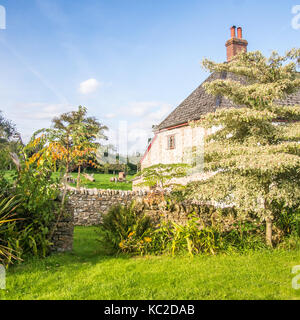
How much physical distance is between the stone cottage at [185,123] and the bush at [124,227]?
9435 millimetres

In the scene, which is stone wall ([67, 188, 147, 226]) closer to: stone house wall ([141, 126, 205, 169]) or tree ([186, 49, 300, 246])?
tree ([186, 49, 300, 246])

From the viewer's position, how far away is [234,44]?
61.9 feet

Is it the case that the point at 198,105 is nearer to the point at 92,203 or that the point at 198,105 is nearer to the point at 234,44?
the point at 234,44

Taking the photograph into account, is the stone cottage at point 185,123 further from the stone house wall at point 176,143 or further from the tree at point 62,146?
the tree at point 62,146

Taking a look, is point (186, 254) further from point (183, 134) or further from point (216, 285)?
point (183, 134)

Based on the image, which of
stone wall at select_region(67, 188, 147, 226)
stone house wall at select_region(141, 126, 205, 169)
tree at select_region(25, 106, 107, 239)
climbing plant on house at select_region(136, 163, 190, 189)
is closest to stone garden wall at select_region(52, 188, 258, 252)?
tree at select_region(25, 106, 107, 239)

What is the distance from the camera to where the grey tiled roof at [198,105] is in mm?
16125

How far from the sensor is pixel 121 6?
7.26 metres

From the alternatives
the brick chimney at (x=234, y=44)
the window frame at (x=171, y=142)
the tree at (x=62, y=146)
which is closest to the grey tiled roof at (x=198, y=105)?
the window frame at (x=171, y=142)

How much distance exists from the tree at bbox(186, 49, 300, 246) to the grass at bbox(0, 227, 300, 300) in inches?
59.6

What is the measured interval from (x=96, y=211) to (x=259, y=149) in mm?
7628

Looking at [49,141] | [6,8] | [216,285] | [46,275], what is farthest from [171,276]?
[6,8]
